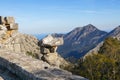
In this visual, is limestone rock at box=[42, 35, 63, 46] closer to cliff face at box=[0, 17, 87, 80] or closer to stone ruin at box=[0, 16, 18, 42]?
cliff face at box=[0, 17, 87, 80]

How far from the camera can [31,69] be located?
340 inches

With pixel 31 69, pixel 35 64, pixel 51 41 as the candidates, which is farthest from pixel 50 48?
pixel 31 69

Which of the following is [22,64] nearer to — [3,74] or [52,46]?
[3,74]

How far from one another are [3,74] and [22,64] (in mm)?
1290

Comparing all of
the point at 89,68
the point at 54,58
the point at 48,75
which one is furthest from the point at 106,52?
the point at 48,75

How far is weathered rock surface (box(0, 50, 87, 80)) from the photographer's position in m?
7.62

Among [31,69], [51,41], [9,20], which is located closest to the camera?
[31,69]

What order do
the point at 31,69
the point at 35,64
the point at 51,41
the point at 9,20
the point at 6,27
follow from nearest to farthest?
the point at 31,69, the point at 35,64, the point at 51,41, the point at 9,20, the point at 6,27

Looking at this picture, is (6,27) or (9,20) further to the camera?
(6,27)

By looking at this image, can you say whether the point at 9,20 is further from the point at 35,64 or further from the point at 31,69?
the point at 31,69

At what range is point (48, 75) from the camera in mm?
7797

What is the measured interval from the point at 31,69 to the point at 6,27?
343 inches

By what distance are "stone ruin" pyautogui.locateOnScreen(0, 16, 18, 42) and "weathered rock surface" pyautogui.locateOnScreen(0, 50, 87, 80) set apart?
558 centimetres

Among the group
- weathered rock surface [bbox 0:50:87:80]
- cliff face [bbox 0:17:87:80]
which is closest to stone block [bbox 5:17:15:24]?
cliff face [bbox 0:17:87:80]
